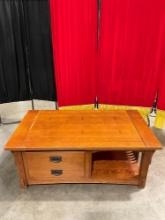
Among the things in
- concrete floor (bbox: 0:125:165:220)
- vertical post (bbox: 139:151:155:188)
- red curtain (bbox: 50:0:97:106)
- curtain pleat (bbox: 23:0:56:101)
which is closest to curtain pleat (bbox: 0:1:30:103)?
curtain pleat (bbox: 23:0:56:101)

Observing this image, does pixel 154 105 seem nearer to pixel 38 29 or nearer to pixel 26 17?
pixel 38 29

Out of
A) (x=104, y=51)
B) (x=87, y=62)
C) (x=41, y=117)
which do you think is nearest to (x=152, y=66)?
(x=104, y=51)

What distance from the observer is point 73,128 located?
143cm

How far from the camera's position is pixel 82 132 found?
1374mm

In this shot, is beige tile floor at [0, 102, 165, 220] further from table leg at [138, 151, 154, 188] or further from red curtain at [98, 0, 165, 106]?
red curtain at [98, 0, 165, 106]

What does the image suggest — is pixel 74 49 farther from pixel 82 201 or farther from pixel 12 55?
pixel 82 201

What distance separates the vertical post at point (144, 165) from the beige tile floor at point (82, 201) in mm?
81

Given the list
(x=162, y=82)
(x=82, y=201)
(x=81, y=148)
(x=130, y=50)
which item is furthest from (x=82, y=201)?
(x=130, y=50)

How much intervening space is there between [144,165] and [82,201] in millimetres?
516

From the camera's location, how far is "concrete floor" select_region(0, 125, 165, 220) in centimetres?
122

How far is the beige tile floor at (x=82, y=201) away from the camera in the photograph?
4.01 ft

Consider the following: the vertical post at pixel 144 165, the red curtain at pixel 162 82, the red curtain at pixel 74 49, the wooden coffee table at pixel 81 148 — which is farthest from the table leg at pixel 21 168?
the red curtain at pixel 162 82

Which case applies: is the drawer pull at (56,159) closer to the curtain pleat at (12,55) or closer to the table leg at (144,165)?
the table leg at (144,165)

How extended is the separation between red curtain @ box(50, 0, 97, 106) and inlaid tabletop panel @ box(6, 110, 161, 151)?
0.65 m
